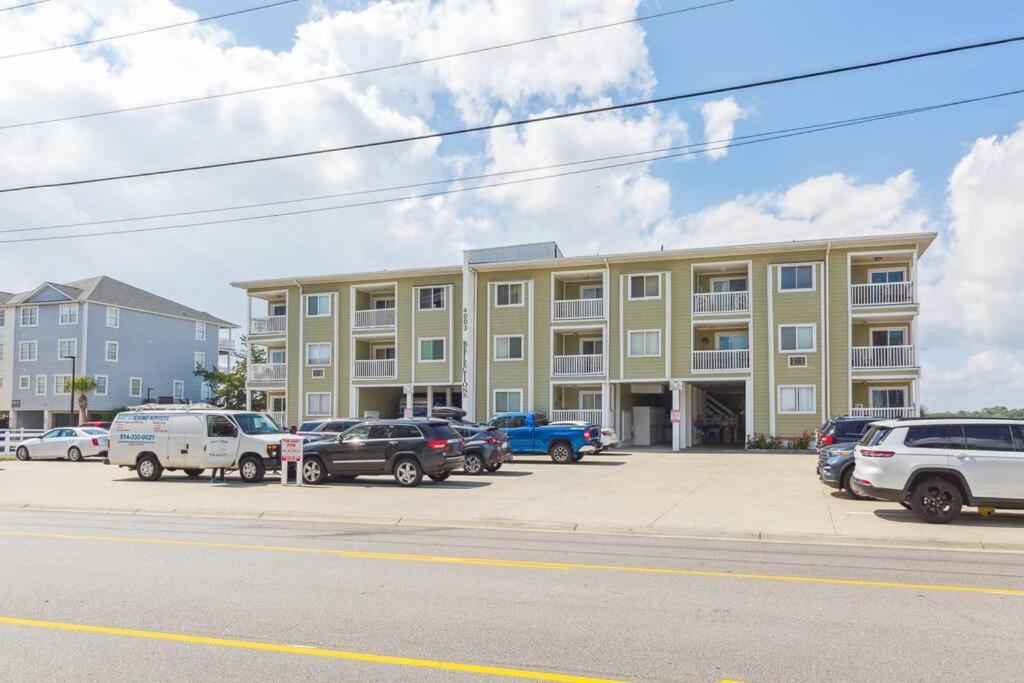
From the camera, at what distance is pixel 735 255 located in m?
37.7

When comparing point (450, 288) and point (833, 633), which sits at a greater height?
point (450, 288)

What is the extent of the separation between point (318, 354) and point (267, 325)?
160 inches

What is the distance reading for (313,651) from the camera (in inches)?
231

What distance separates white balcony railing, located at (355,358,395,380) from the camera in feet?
143

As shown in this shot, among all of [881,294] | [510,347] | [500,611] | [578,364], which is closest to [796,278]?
[881,294]

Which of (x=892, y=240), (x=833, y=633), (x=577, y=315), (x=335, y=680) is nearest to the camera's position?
(x=335, y=680)

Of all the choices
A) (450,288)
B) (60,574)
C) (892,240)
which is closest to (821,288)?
(892,240)

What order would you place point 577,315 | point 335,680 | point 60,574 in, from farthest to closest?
1. point 577,315
2. point 60,574
3. point 335,680

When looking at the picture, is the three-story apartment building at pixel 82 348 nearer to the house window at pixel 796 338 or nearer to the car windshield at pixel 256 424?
the car windshield at pixel 256 424

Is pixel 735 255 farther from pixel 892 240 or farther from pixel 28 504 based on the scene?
pixel 28 504

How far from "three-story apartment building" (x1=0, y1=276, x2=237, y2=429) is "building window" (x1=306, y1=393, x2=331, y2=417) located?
61.9ft

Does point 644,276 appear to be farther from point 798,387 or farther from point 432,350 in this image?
point 432,350

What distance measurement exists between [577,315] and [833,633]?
34169mm

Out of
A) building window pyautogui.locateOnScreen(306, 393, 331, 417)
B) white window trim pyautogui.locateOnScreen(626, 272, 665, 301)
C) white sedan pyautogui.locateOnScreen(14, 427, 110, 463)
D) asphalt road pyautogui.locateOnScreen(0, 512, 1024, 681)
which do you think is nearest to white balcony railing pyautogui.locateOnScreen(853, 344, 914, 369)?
white window trim pyautogui.locateOnScreen(626, 272, 665, 301)
